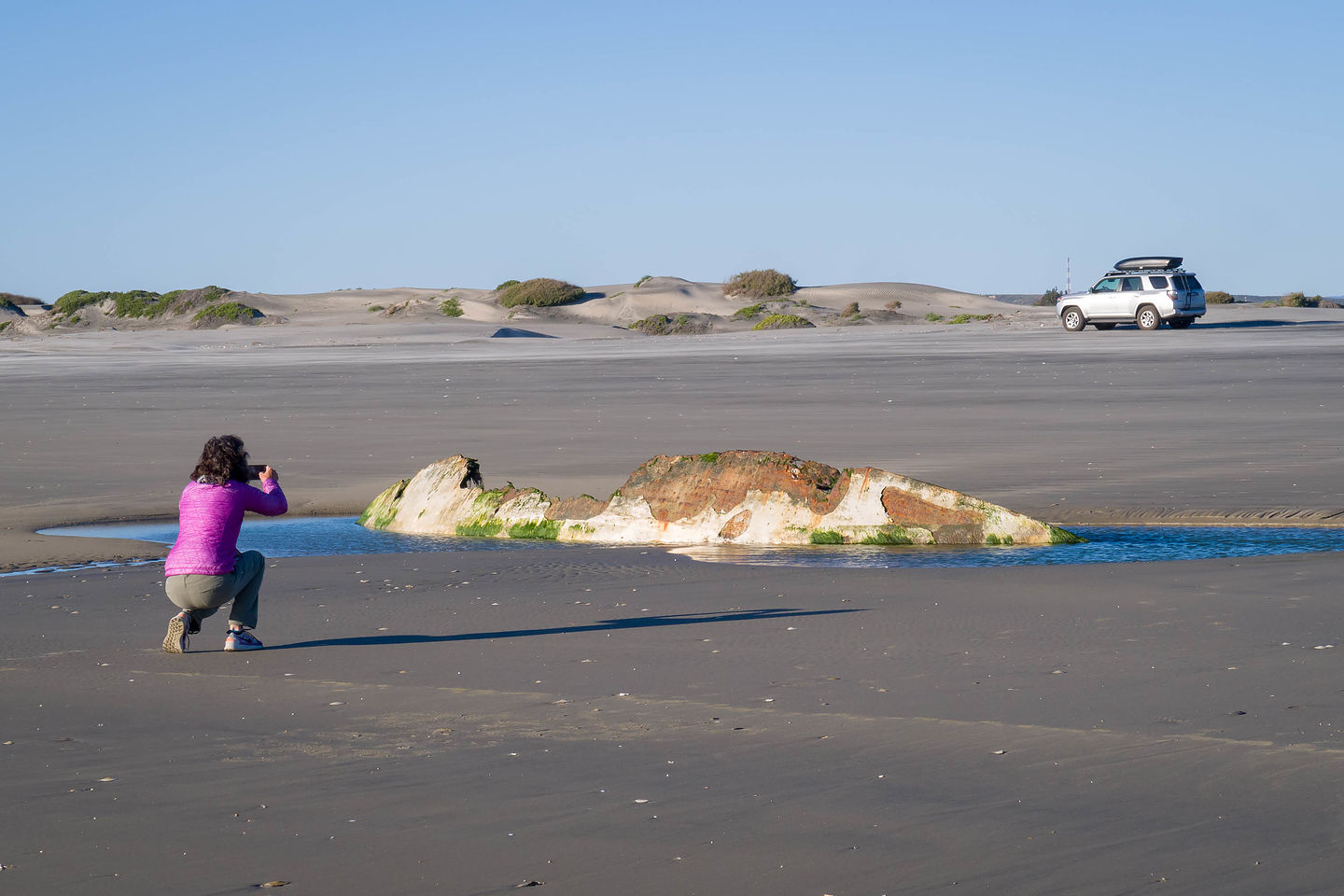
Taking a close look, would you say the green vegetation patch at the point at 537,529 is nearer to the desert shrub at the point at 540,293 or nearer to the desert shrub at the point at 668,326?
the desert shrub at the point at 668,326

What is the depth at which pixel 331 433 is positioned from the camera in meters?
16.2

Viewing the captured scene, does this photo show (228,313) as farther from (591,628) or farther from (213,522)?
(591,628)

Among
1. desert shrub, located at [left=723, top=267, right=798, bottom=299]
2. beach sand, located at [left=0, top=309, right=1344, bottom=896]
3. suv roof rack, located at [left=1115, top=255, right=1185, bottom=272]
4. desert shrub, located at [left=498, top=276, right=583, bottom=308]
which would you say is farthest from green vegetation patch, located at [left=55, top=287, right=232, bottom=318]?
beach sand, located at [left=0, top=309, right=1344, bottom=896]

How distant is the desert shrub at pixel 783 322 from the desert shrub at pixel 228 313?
22.6 m

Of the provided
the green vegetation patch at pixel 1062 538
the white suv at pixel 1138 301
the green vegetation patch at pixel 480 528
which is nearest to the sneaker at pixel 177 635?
the green vegetation patch at pixel 480 528

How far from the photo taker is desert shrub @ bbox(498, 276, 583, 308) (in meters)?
65.7

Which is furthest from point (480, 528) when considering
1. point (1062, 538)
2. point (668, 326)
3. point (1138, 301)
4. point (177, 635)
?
point (668, 326)

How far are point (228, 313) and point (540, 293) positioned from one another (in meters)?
13.3

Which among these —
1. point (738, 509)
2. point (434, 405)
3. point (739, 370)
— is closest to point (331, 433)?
point (434, 405)

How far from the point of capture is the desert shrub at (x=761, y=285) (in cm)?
6794

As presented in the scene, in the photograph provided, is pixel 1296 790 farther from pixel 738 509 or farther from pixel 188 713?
pixel 738 509

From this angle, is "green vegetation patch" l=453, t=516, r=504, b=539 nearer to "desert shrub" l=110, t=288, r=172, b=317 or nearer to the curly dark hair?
the curly dark hair

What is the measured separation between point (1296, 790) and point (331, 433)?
13.4 m

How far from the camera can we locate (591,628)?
6566 mm
